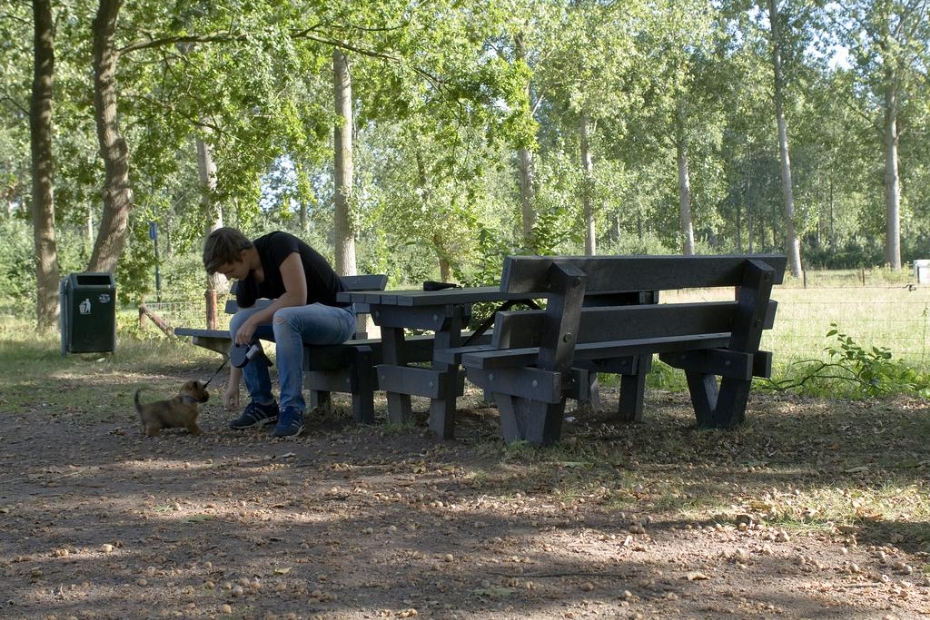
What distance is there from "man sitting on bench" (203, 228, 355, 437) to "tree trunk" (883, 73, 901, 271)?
42.5 metres

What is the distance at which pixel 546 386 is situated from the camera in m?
5.15

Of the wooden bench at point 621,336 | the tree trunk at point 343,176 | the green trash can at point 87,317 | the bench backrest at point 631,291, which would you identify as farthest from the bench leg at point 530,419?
the tree trunk at point 343,176

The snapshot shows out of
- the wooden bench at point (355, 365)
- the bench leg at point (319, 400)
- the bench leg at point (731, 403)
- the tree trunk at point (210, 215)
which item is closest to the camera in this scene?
the bench leg at point (731, 403)

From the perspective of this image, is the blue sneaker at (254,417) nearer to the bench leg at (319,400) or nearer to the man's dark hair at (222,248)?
the bench leg at (319,400)

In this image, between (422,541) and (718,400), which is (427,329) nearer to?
(718,400)

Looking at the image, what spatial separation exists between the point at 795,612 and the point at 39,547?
9.38 feet

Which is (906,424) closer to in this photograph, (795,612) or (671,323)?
(671,323)

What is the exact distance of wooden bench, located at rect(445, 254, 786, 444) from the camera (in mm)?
5113

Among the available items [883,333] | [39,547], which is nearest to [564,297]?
[39,547]

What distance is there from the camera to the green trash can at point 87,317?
12.1 metres

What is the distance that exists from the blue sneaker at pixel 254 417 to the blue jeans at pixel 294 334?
4.4 inches

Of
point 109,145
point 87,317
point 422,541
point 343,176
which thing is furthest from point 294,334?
point 343,176

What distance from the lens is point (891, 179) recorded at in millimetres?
45281

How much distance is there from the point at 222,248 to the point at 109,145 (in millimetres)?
9964
